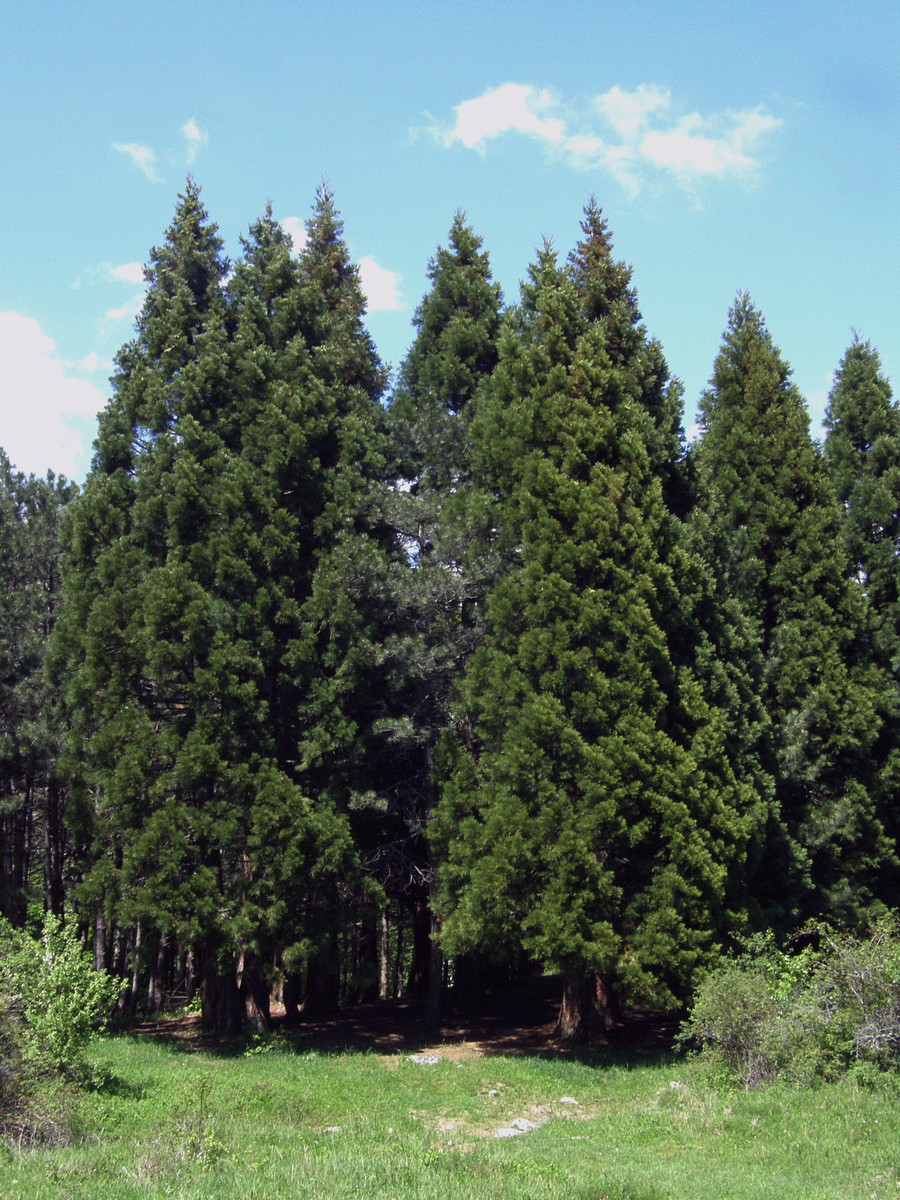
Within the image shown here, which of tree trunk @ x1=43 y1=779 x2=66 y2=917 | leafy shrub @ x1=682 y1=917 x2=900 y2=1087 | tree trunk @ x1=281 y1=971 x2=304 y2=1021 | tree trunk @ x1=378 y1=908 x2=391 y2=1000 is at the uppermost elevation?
tree trunk @ x1=43 y1=779 x2=66 y2=917

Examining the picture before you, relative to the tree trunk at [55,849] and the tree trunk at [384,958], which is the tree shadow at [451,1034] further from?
the tree trunk at [384,958]

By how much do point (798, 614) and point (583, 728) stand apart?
21.6 ft

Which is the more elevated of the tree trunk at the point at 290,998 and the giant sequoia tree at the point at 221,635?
the giant sequoia tree at the point at 221,635

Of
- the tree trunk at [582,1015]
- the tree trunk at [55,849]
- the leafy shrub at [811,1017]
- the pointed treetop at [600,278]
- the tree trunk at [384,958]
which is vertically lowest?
the tree trunk at [384,958]

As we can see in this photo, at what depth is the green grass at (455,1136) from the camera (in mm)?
6316

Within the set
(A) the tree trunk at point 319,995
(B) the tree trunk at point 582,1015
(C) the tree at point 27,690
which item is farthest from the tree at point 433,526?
(C) the tree at point 27,690

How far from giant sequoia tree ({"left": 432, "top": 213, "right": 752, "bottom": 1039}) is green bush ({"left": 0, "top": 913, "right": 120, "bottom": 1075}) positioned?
510 centimetres

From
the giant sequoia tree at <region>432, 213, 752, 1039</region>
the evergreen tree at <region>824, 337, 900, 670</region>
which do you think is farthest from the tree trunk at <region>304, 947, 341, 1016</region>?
the evergreen tree at <region>824, 337, 900, 670</region>

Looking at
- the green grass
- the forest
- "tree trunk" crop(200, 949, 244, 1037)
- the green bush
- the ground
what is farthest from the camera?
"tree trunk" crop(200, 949, 244, 1037)

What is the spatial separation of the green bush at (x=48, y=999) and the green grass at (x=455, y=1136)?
1.78ft

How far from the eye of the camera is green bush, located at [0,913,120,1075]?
8469 mm

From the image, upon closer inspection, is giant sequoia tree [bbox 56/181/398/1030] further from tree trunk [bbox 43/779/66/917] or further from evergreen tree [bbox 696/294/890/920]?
evergreen tree [bbox 696/294/890/920]

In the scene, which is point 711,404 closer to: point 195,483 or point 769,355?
point 769,355

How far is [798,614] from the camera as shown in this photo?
17719 mm
